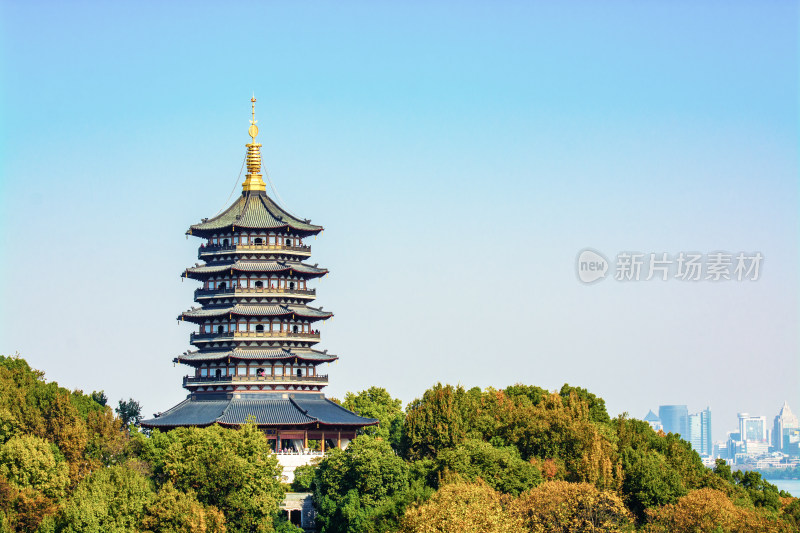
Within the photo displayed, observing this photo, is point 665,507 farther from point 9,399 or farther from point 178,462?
point 9,399

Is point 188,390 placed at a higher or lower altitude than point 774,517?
higher

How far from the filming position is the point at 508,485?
63.9 metres

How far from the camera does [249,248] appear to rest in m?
77.9

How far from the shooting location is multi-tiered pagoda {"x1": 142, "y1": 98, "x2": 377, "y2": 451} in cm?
7519

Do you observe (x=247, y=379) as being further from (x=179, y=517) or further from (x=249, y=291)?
(x=179, y=517)

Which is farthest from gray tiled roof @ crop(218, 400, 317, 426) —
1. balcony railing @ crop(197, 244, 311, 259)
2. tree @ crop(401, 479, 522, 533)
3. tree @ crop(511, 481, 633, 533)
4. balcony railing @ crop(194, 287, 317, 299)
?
tree @ crop(511, 481, 633, 533)

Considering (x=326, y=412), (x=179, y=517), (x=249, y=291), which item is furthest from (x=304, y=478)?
(x=249, y=291)

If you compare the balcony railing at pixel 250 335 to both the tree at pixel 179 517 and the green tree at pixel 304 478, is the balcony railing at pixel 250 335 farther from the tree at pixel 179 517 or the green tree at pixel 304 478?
the tree at pixel 179 517

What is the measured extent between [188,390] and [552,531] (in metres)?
29.4

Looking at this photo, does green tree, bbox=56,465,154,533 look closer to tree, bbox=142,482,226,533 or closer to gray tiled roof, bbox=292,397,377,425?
tree, bbox=142,482,226,533

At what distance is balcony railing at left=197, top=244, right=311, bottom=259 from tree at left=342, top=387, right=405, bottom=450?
1399 cm

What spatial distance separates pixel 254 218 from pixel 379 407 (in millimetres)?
18768

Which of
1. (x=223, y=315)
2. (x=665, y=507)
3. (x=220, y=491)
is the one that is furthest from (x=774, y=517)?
(x=223, y=315)

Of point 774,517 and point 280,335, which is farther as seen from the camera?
point 280,335
